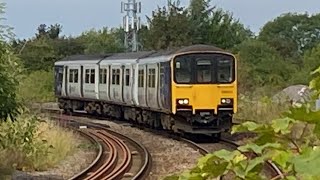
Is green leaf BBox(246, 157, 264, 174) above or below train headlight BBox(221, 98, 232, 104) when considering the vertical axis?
above

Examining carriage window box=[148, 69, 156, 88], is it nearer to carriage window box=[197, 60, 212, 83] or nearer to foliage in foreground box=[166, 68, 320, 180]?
carriage window box=[197, 60, 212, 83]

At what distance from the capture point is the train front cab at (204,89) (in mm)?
21750

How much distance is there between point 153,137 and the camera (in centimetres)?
2356

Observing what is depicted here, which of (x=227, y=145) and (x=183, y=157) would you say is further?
(x=227, y=145)

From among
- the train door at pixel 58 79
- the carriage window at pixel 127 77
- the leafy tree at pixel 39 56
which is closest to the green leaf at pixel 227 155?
the carriage window at pixel 127 77

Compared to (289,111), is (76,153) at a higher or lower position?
lower

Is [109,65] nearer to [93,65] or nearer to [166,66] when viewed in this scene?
[93,65]

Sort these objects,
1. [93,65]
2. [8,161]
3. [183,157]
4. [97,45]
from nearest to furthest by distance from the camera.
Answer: [8,161]
[183,157]
[93,65]
[97,45]

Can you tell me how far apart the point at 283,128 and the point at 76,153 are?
57.2 ft

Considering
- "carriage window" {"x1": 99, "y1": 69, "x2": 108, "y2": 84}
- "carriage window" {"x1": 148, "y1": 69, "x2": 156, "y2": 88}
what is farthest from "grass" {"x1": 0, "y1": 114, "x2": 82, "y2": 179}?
"carriage window" {"x1": 99, "y1": 69, "x2": 108, "y2": 84}

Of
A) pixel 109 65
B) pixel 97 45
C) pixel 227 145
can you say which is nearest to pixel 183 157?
pixel 227 145

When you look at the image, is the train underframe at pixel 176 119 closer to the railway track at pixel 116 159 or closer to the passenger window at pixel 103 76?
the passenger window at pixel 103 76

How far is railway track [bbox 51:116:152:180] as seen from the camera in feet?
50.3

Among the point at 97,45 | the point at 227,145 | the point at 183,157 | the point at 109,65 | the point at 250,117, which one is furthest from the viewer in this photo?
the point at 97,45
